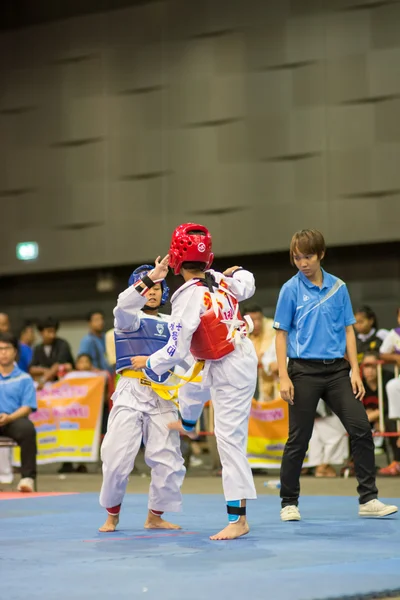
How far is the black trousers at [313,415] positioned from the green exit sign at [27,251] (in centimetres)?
1001

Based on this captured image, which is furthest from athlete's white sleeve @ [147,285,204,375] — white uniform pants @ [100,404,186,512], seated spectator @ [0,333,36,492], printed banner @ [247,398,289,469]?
printed banner @ [247,398,289,469]

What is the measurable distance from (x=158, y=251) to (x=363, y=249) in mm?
3012

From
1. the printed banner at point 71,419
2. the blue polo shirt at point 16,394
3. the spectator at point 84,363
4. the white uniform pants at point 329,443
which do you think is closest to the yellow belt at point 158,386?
the blue polo shirt at point 16,394

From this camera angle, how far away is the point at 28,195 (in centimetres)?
1530

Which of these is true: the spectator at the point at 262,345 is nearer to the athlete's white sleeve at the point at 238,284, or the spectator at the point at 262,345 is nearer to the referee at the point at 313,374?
the referee at the point at 313,374

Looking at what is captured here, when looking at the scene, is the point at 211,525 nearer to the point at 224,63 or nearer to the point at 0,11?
the point at 224,63

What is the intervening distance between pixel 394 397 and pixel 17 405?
3592mm

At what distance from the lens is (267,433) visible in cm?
1000

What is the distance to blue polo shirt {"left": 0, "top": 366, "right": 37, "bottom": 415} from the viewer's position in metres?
9.16

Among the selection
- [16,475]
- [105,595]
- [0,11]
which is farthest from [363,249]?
[105,595]

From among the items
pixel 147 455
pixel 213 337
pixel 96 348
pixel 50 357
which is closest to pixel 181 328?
pixel 213 337

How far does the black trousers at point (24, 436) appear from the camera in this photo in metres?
8.87

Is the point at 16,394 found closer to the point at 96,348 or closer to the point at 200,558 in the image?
the point at 96,348

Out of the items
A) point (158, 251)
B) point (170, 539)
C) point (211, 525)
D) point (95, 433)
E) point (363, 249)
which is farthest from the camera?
point (158, 251)
